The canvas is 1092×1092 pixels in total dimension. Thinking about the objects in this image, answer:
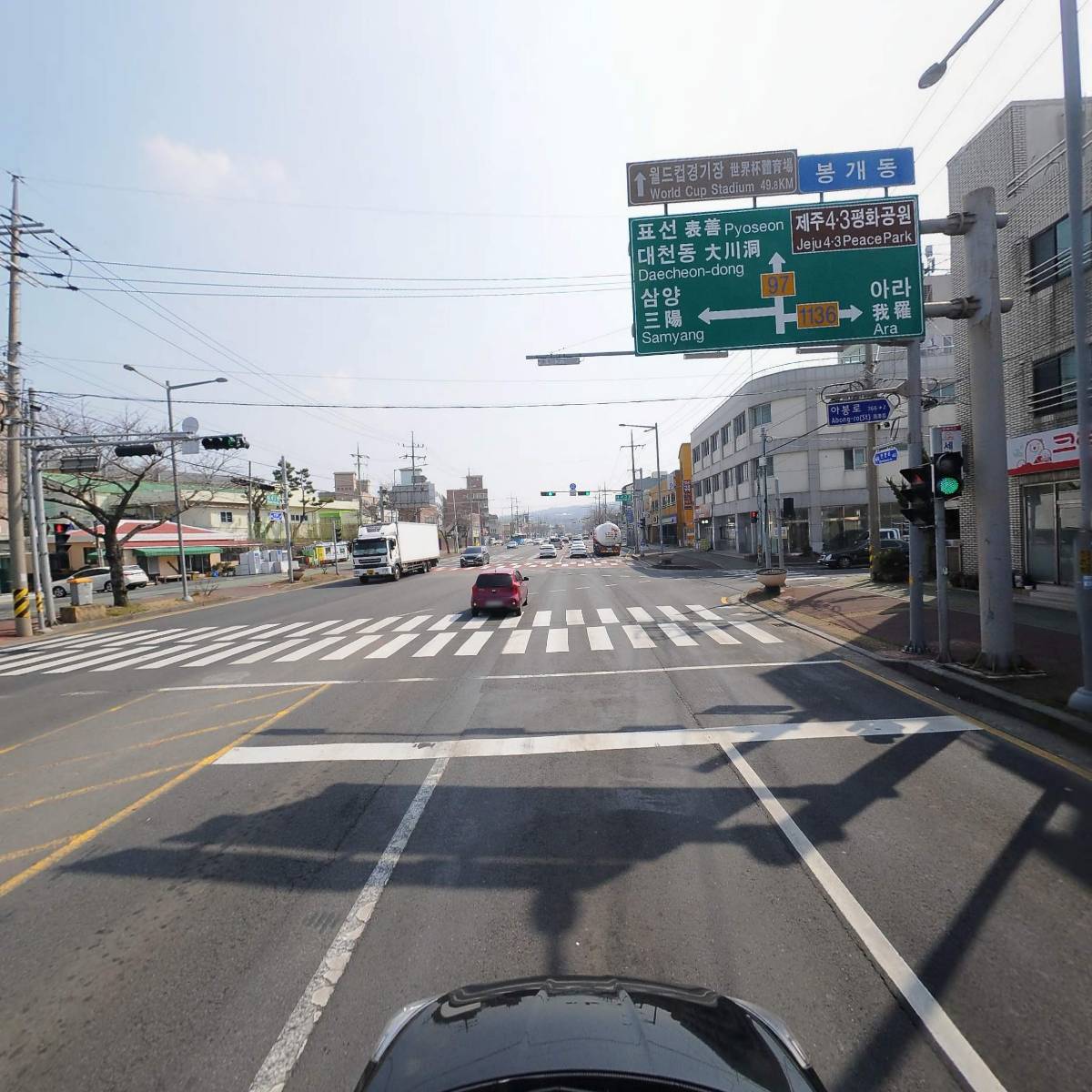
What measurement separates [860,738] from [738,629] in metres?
9.32

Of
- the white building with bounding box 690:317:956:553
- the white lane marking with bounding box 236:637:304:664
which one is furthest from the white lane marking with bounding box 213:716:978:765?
the white building with bounding box 690:317:956:553

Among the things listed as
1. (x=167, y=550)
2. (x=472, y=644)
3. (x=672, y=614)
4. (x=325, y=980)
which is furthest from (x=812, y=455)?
(x=167, y=550)

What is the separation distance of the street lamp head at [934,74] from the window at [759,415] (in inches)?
1529

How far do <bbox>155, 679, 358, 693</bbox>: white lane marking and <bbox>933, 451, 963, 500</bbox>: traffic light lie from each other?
917 cm

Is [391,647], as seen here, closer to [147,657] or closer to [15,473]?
[147,657]

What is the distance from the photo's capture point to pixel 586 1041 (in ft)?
7.24

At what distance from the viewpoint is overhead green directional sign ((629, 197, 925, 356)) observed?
11.0 m

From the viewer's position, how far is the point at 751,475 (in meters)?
46.5

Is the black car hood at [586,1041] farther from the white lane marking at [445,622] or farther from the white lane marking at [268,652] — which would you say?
the white lane marking at [445,622]

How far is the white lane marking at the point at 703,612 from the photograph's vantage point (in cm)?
1955

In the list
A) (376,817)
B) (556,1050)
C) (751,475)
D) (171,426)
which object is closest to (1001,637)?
(376,817)

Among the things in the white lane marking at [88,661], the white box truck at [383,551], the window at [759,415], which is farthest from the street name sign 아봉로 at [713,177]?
the window at [759,415]

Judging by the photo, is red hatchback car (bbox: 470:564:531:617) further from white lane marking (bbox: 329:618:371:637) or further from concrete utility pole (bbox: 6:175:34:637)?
concrete utility pole (bbox: 6:175:34:637)

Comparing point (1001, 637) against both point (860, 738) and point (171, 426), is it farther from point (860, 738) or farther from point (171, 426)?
point (171, 426)
